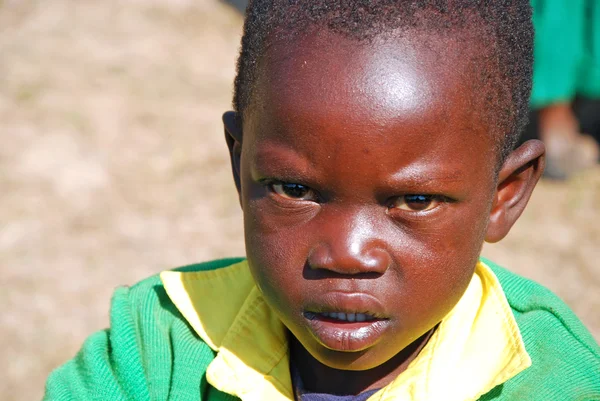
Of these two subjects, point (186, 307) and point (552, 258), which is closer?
point (186, 307)

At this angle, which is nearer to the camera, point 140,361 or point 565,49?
point 140,361

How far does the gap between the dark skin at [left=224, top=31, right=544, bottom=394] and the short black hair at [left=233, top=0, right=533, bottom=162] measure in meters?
0.03

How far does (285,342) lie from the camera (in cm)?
196

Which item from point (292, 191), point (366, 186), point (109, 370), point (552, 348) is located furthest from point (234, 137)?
point (552, 348)

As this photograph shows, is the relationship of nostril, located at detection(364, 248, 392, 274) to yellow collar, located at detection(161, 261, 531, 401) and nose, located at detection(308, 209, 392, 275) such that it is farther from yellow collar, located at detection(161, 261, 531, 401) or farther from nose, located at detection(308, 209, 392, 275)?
yellow collar, located at detection(161, 261, 531, 401)

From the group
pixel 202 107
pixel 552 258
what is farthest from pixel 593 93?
pixel 202 107

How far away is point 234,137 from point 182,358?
0.50 meters

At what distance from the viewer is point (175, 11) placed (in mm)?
6051

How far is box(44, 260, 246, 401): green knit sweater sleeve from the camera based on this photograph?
1889mm

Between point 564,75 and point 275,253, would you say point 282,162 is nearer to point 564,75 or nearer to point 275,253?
point 275,253

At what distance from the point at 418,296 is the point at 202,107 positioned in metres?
3.59

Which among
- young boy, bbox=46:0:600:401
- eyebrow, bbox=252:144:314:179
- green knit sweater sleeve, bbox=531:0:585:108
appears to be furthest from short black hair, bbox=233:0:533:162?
green knit sweater sleeve, bbox=531:0:585:108

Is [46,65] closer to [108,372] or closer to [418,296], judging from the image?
[108,372]

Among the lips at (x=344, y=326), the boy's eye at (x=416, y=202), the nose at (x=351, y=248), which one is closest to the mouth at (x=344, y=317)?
the lips at (x=344, y=326)
